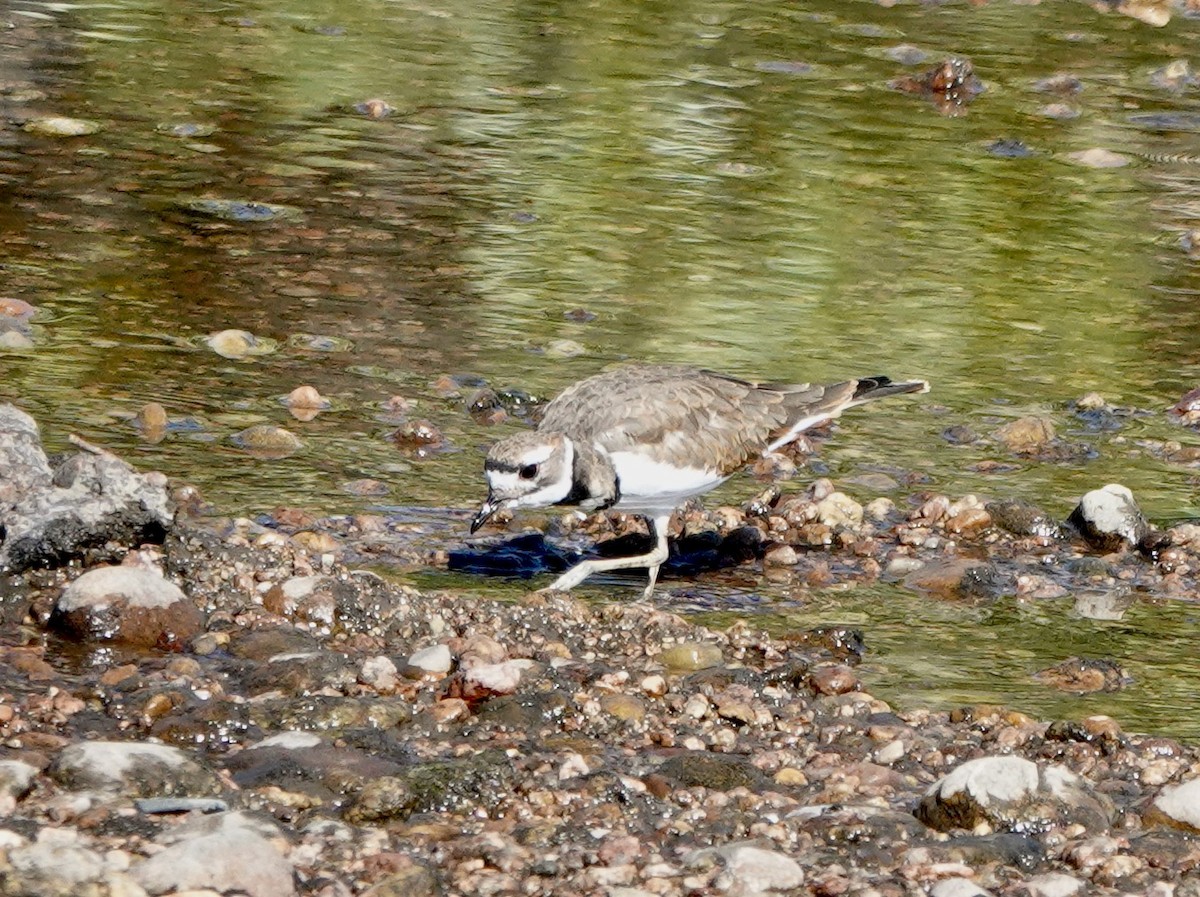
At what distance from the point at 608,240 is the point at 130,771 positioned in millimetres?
6044

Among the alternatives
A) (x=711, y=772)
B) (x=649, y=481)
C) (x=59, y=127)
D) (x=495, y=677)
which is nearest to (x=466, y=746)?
(x=495, y=677)

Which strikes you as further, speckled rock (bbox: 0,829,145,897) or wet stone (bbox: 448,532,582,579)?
wet stone (bbox: 448,532,582,579)

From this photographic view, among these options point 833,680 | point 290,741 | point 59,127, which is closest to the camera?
point 290,741

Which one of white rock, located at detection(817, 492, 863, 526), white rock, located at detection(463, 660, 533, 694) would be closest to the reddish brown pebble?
white rock, located at detection(463, 660, 533, 694)

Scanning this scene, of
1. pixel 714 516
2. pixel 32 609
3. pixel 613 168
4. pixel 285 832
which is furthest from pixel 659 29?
pixel 285 832

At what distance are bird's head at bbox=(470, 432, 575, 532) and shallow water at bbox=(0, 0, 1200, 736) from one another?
0.33 metres

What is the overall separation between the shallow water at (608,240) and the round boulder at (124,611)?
1.19 metres

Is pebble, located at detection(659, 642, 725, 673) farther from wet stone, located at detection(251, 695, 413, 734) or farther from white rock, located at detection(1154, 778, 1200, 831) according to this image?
white rock, located at detection(1154, 778, 1200, 831)

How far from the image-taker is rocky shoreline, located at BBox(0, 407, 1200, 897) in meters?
4.96

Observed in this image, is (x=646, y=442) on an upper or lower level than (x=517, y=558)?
upper

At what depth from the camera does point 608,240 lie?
10.7m

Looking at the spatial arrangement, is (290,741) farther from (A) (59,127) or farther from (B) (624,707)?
(A) (59,127)

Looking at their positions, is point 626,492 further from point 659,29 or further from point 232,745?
point 659,29

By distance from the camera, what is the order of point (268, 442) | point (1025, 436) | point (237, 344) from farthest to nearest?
point (237, 344) → point (1025, 436) → point (268, 442)
